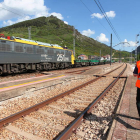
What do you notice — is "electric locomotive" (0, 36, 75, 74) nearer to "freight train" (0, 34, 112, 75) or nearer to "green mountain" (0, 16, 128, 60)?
"freight train" (0, 34, 112, 75)

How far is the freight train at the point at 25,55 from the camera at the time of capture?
11672 millimetres

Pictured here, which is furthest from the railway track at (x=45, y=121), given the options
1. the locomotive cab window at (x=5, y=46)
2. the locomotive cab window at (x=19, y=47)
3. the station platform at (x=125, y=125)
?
the locomotive cab window at (x=19, y=47)

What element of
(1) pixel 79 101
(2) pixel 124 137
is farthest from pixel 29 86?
(2) pixel 124 137

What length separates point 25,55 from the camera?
13.7 metres

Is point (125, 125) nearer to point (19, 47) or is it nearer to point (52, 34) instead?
point (19, 47)

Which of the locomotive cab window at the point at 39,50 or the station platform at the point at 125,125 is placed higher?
the locomotive cab window at the point at 39,50

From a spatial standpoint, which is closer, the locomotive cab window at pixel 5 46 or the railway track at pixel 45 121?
the railway track at pixel 45 121

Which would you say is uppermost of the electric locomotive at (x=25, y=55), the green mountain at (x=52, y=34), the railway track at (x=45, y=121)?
the green mountain at (x=52, y=34)

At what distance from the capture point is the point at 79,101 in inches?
237

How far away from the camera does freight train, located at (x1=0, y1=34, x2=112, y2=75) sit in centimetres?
1167

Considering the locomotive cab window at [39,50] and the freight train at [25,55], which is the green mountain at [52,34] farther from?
the locomotive cab window at [39,50]

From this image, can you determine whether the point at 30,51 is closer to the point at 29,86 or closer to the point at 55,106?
the point at 29,86

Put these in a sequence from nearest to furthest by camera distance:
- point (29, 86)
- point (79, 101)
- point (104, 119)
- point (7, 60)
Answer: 1. point (104, 119)
2. point (79, 101)
3. point (29, 86)
4. point (7, 60)

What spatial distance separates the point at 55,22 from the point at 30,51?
404 ft
